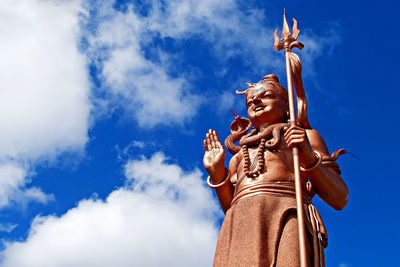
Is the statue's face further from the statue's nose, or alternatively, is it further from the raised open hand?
the raised open hand

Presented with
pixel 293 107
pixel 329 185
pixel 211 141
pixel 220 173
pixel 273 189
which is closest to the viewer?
pixel 293 107

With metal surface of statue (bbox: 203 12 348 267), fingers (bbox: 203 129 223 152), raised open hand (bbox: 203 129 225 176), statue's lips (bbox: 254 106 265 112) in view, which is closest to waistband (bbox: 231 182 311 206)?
metal surface of statue (bbox: 203 12 348 267)

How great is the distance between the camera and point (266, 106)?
25.4 feet

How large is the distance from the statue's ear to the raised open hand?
46cm

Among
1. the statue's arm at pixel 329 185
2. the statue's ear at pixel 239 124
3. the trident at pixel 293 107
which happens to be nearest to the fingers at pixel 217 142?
the statue's ear at pixel 239 124

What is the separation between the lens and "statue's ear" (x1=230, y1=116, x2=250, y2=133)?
836cm

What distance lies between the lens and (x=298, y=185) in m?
5.97

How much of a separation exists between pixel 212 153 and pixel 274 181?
1.38 m

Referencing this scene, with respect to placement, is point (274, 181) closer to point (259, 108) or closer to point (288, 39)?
point (259, 108)

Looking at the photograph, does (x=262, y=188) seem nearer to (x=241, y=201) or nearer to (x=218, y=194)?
(x=241, y=201)

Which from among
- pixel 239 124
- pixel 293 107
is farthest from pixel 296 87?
pixel 239 124

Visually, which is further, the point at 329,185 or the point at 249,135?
the point at 249,135

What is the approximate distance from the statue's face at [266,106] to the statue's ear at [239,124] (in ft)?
1.37

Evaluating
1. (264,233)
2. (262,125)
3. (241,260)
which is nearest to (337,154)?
(262,125)
